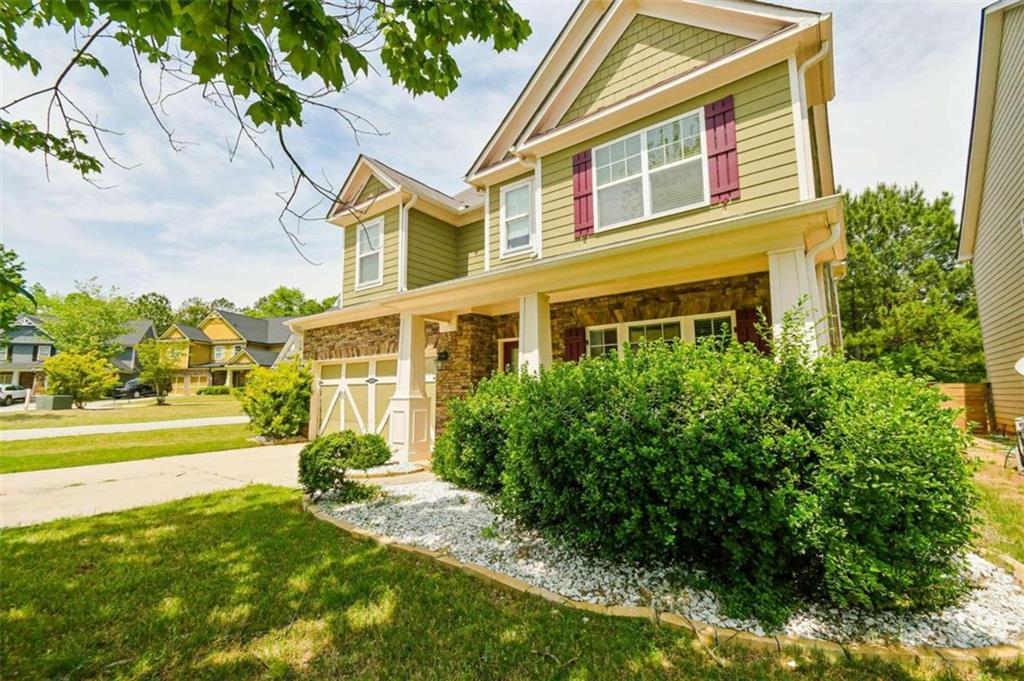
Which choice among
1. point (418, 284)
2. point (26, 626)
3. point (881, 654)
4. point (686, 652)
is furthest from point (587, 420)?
point (418, 284)

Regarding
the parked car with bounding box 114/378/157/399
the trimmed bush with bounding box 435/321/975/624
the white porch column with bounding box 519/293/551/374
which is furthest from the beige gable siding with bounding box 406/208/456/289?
the parked car with bounding box 114/378/157/399

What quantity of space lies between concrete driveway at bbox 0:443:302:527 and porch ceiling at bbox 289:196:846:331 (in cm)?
398

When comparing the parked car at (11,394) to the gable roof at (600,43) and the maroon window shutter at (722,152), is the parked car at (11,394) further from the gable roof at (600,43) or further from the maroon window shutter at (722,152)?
the maroon window shutter at (722,152)

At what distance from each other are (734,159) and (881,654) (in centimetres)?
577

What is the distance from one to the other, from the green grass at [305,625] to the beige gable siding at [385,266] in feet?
23.5

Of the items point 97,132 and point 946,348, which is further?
point 946,348

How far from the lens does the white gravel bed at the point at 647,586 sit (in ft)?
8.57

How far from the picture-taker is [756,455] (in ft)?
9.43

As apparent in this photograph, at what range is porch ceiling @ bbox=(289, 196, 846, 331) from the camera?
4.58 metres

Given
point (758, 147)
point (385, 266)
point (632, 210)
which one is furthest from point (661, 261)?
point (385, 266)

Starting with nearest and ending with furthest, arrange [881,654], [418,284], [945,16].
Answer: [881,654], [945,16], [418,284]

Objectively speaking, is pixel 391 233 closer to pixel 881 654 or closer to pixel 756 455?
pixel 756 455

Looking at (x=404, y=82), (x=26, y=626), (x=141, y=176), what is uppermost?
(x=404, y=82)

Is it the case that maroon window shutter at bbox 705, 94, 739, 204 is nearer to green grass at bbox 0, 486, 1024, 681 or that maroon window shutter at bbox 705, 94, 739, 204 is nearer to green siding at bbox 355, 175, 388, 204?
green grass at bbox 0, 486, 1024, 681
